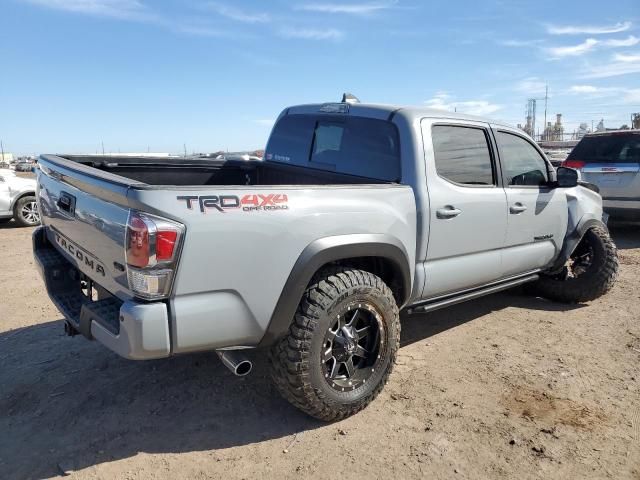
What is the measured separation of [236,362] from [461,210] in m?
1.98

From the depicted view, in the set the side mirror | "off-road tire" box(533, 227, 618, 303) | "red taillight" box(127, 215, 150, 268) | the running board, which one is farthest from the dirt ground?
the side mirror

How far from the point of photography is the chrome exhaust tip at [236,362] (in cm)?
260

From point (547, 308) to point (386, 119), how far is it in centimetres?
295

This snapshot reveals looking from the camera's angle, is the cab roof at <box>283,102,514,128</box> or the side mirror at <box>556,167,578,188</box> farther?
the side mirror at <box>556,167,578,188</box>

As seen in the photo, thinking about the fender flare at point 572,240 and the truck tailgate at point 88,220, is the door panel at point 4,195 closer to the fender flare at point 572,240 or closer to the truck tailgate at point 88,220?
the truck tailgate at point 88,220

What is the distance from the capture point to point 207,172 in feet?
15.0

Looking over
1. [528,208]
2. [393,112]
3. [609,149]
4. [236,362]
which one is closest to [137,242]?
[236,362]

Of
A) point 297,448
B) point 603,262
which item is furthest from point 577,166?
point 297,448

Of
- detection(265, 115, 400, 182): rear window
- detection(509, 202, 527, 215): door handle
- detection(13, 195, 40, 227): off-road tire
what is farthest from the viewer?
detection(13, 195, 40, 227): off-road tire

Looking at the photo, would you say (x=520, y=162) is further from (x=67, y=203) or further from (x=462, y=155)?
(x=67, y=203)

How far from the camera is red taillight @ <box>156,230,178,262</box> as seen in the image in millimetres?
2248

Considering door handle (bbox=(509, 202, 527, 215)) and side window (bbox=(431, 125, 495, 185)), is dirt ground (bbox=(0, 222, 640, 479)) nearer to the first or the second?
door handle (bbox=(509, 202, 527, 215))

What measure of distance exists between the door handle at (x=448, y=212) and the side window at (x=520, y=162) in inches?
35.6

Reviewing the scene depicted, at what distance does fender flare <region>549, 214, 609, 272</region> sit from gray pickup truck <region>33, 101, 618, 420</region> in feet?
0.53
